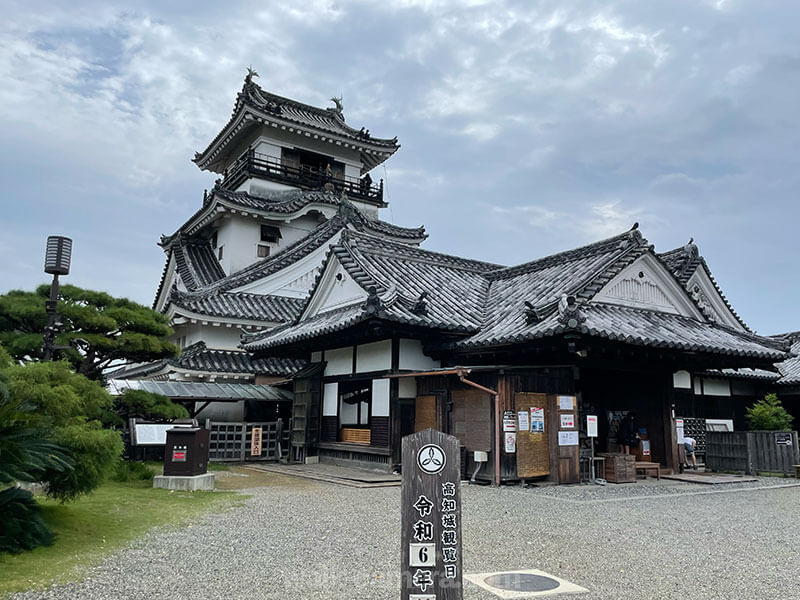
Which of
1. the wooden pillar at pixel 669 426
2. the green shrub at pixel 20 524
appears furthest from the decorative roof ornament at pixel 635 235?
the green shrub at pixel 20 524

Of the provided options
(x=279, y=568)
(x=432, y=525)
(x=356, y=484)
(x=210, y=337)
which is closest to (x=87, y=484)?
(x=279, y=568)

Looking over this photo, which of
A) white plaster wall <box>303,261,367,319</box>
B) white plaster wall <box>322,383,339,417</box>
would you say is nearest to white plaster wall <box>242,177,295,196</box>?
white plaster wall <box>303,261,367,319</box>

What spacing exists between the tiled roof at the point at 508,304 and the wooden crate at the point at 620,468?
8.94 feet

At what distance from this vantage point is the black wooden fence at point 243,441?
17312 mm

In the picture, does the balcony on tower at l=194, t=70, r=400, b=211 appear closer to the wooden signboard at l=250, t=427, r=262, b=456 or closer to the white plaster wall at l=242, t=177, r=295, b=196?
the white plaster wall at l=242, t=177, r=295, b=196

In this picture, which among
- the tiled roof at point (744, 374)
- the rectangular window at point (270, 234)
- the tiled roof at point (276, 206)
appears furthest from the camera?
the rectangular window at point (270, 234)

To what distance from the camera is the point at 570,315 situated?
1148 centimetres

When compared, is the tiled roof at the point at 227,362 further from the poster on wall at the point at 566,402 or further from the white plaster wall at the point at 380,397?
the poster on wall at the point at 566,402

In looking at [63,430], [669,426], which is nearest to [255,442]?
[63,430]

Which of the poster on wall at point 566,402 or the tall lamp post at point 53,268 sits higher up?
the tall lamp post at point 53,268

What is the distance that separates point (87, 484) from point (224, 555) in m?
1.92

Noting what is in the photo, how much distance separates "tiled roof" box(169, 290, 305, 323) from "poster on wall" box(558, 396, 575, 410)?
10097 millimetres

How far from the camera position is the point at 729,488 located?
1309 centimetres

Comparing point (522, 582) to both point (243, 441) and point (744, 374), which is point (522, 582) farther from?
point (744, 374)
